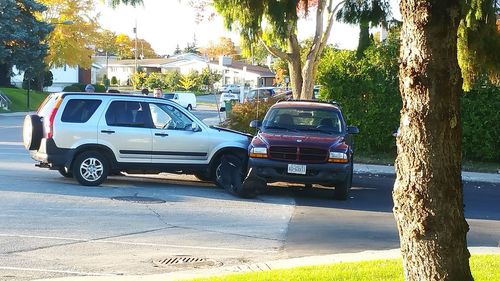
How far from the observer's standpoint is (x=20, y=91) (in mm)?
56594

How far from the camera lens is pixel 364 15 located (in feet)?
29.2

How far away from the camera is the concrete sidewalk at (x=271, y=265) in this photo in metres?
7.41

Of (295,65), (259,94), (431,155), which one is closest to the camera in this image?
(431,155)

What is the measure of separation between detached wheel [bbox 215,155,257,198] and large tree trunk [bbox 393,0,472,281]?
8.66m

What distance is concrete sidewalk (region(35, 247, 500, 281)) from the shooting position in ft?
24.3

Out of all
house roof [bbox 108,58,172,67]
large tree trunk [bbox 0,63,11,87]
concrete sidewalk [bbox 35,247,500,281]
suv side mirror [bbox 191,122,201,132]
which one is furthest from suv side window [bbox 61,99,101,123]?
house roof [bbox 108,58,172,67]

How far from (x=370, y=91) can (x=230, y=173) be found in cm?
881

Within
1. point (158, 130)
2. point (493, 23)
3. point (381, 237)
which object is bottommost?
point (381, 237)

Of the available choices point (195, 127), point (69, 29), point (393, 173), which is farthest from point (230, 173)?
point (69, 29)

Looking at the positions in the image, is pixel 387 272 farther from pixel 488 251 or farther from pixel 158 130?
pixel 158 130

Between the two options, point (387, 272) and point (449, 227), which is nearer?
point (449, 227)

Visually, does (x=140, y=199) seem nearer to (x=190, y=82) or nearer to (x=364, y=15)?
(x=364, y=15)

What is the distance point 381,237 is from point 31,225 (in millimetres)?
4791

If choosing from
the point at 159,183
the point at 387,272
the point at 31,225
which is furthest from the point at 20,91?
the point at 387,272
